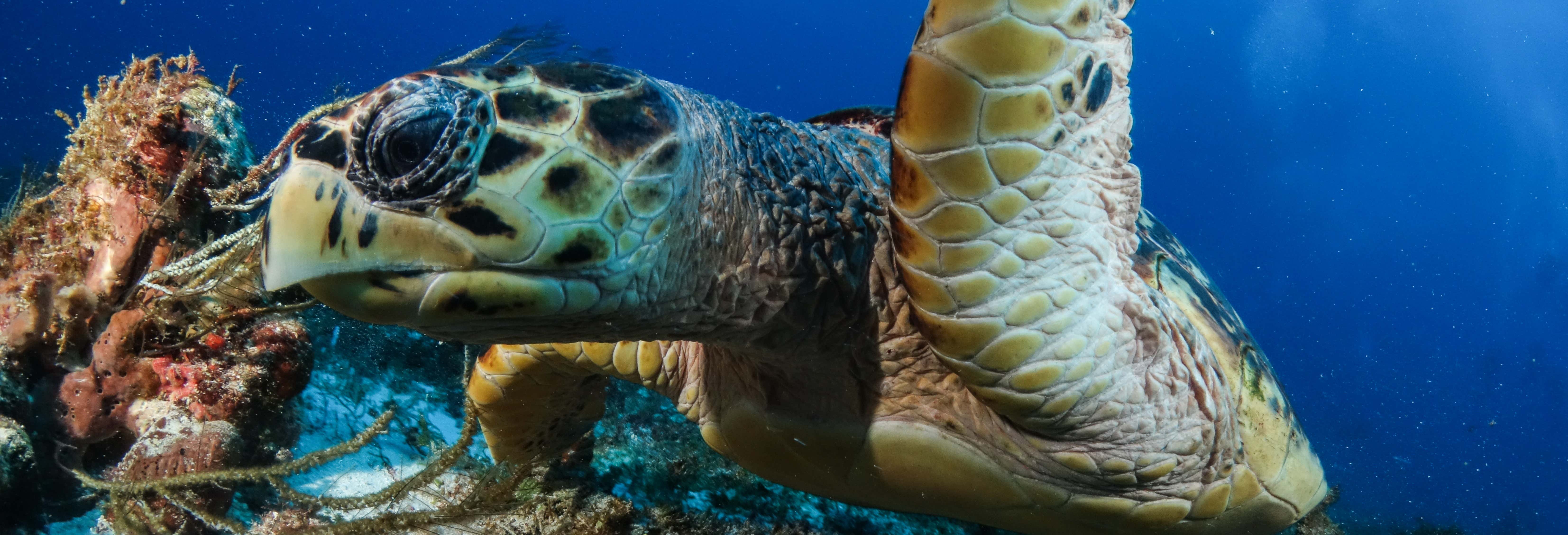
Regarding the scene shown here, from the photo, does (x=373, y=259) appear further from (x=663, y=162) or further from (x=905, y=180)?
(x=905, y=180)

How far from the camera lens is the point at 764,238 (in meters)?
1.33

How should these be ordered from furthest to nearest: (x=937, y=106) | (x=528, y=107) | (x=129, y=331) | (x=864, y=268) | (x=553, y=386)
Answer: (x=553, y=386), (x=129, y=331), (x=864, y=268), (x=937, y=106), (x=528, y=107)

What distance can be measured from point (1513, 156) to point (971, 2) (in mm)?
43495

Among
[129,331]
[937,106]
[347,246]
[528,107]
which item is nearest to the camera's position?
[347,246]

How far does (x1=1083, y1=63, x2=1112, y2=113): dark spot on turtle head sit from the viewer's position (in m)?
1.17

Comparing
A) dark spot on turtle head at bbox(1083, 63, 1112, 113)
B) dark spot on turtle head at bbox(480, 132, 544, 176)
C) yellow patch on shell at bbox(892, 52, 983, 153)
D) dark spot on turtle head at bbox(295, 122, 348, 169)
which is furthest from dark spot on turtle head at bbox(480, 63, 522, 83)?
dark spot on turtle head at bbox(1083, 63, 1112, 113)

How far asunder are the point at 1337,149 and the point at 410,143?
43.6 m

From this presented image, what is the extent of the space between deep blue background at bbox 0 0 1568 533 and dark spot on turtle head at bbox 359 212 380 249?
710 inches

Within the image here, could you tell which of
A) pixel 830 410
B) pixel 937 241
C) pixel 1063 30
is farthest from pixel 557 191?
pixel 830 410

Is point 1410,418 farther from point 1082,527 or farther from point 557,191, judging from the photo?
point 557,191

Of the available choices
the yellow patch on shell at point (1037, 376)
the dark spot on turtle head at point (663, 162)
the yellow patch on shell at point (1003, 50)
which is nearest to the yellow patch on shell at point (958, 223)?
the yellow patch on shell at point (1003, 50)

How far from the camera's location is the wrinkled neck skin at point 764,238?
1.20m

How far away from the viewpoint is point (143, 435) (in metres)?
2.11

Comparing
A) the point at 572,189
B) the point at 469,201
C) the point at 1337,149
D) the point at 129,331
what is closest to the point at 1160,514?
the point at 572,189
